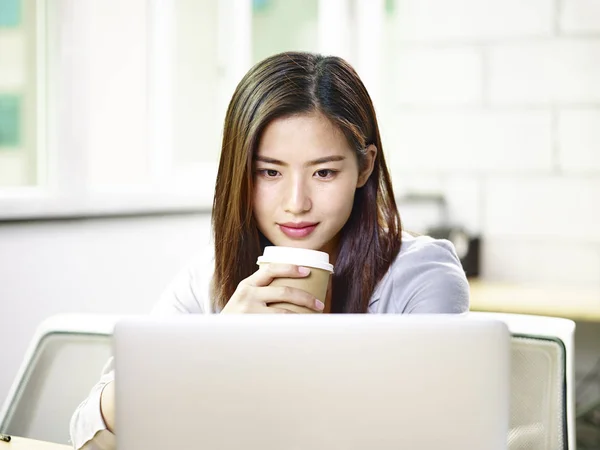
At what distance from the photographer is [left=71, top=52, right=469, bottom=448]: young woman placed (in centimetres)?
126

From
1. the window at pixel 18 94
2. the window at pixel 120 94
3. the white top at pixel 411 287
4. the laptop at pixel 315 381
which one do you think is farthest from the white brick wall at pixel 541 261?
the laptop at pixel 315 381

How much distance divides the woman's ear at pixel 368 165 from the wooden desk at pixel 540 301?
55.0 inches

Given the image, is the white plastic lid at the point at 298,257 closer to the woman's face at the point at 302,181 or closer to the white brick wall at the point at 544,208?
the woman's face at the point at 302,181

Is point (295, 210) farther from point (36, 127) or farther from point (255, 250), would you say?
point (36, 127)

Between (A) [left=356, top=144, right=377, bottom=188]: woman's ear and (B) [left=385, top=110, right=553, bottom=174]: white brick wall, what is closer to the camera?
(A) [left=356, top=144, right=377, bottom=188]: woman's ear

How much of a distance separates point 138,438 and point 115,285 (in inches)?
63.1

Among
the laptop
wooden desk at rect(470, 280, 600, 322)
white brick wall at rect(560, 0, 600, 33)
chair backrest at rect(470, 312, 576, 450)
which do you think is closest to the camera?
the laptop

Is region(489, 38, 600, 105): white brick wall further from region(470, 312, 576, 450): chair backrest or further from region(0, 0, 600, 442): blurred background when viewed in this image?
region(470, 312, 576, 450): chair backrest

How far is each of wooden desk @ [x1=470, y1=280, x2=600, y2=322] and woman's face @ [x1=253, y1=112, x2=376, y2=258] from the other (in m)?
1.53

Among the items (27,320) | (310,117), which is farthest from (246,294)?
(27,320)

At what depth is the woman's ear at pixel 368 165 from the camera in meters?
1.37

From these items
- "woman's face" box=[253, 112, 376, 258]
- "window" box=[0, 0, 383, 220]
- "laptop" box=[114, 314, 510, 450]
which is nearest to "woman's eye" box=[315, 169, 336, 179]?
"woman's face" box=[253, 112, 376, 258]

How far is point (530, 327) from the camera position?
1235mm

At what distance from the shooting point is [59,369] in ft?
4.88
